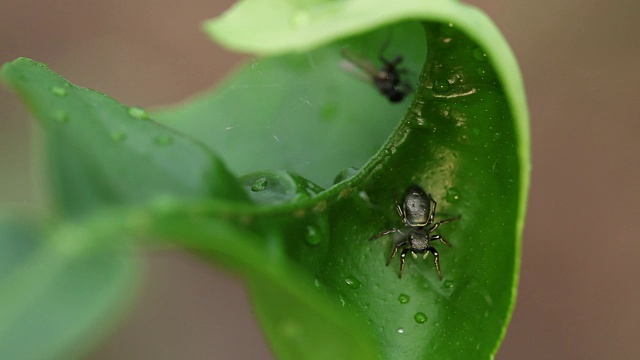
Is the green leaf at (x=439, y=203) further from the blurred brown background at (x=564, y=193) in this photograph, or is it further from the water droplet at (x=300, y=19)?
the blurred brown background at (x=564, y=193)

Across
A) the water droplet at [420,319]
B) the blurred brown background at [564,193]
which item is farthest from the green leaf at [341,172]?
the blurred brown background at [564,193]

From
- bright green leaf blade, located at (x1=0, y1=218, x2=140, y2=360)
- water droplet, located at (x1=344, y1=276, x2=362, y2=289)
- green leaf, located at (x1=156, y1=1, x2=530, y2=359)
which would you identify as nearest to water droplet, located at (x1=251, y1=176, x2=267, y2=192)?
green leaf, located at (x1=156, y1=1, x2=530, y2=359)

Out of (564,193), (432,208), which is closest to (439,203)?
(432,208)

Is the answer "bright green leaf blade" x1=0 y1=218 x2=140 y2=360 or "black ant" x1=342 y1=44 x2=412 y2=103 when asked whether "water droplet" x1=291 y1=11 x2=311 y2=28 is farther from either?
"black ant" x1=342 y1=44 x2=412 y2=103

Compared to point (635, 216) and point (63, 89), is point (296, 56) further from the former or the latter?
point (635, 216)

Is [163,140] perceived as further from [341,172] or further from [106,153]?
[341,172]

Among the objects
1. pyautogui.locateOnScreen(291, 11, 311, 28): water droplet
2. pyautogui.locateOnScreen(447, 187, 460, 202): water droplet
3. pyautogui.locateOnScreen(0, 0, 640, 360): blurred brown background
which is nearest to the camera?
pyautogui.locateOnScreen(291, 11, 311, 28): water droplet

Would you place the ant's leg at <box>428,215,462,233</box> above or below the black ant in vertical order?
below
